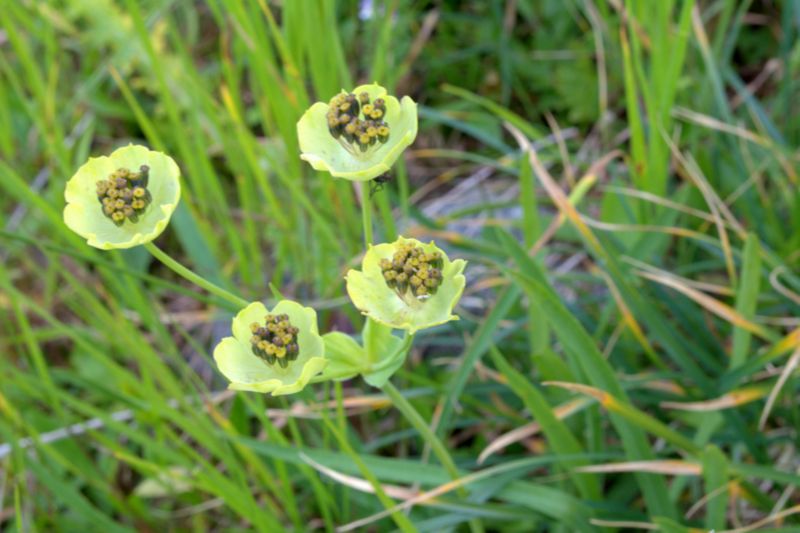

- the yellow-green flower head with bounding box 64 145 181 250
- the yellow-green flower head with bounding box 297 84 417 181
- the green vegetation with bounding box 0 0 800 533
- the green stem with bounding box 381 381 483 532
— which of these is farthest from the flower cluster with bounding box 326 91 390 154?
the green stem with bounding box 381 381 483 532

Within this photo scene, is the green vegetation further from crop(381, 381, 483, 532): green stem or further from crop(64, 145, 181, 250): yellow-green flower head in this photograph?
crop(64, 145, 181, 250): yellow-green flower head

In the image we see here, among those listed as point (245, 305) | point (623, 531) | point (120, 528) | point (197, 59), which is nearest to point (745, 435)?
point (623, 531)

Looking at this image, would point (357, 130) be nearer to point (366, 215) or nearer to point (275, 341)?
point (366, 215)

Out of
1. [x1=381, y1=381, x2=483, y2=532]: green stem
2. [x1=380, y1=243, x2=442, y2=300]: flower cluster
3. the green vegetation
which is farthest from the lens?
the green vegetation

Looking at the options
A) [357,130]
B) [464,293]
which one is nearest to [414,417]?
[357,130]

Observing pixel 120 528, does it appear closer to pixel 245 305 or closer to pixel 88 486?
pixel 88 486
